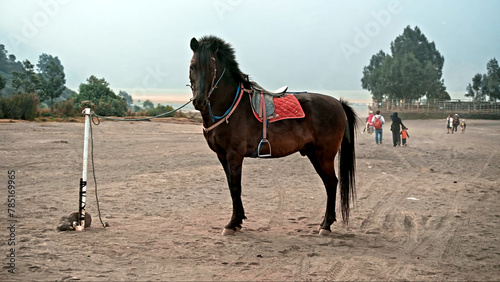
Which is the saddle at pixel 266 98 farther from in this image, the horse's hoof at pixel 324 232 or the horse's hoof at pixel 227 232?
the horse's hoof at pixel 324 232

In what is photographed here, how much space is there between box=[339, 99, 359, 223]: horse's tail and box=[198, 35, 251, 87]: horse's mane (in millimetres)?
1693

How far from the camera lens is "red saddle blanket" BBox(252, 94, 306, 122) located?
6.54 m

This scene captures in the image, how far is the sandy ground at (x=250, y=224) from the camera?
15.7ft

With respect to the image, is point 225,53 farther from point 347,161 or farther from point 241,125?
point 347,161

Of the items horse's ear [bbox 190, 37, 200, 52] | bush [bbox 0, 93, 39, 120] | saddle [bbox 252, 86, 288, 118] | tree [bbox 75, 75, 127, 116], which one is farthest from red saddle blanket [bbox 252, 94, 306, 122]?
tree [bbox 75, 75, 127, 116]

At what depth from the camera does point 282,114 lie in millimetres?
6559

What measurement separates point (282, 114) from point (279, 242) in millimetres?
1751

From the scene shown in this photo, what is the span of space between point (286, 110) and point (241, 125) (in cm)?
69

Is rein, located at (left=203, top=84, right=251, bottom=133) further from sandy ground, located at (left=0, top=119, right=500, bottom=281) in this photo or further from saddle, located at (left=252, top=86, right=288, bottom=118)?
sandy ground, located at (left=0, top=119, right=500, bottom=281)

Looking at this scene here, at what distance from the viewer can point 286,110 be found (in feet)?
21.7

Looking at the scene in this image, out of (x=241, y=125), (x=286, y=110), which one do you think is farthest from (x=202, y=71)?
(x=286, y=110)

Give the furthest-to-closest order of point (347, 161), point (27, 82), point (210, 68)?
point (27, 82)
point (347, 161)
point (210, 68)

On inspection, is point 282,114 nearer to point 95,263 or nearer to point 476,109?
point 95,263

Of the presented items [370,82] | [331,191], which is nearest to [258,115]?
[331,191]
